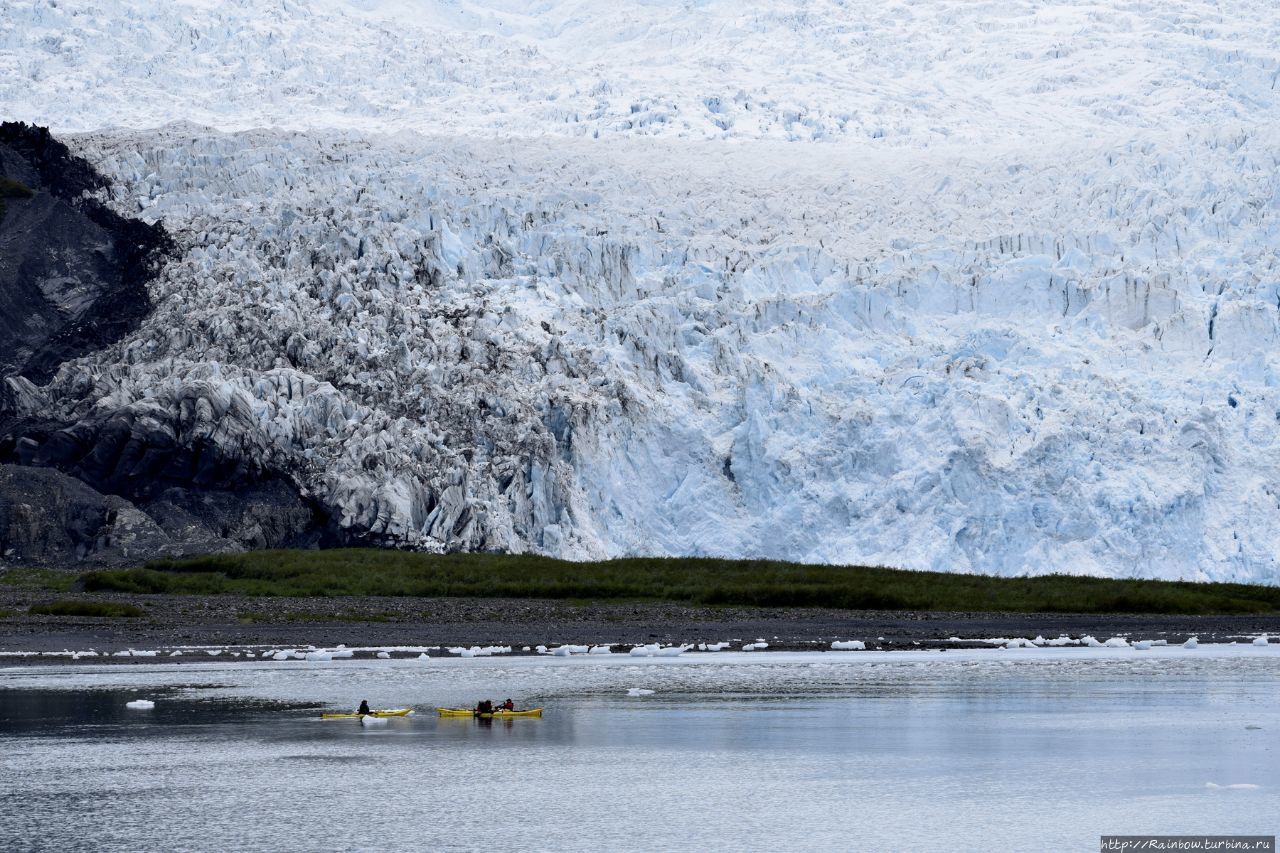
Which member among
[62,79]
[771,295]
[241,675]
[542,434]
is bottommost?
[241,675]

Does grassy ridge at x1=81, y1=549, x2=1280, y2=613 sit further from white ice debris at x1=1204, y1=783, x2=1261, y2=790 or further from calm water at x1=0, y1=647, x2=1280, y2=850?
white ice debris at x1=1204, y1=783, x2=1261, y2=790

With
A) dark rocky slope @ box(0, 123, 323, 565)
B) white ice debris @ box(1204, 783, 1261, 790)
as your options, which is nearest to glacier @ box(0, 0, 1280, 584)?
dark rocky slope @ box(0, 123, 323, 565)

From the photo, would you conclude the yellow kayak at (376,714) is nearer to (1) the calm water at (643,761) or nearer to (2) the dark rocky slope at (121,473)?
(1) the calm water at (643,761)

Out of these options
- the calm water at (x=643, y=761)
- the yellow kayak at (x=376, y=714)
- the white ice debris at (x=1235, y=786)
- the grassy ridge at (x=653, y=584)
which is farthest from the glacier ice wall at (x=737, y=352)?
the white ice debris at (x=1235, y=786)

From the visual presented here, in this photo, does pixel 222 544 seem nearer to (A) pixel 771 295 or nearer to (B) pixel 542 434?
(B) pixel 542 434

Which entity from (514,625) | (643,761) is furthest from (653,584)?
(643,761)

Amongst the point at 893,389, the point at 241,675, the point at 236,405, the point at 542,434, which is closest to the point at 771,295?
the point at 893,389
